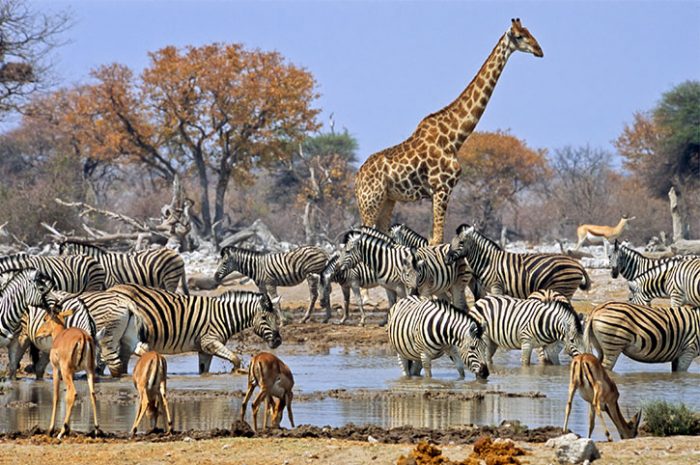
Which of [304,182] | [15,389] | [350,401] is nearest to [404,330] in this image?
[350,401]

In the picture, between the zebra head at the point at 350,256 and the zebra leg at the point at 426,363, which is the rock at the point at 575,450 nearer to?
the zebra leg at the point at 426,363

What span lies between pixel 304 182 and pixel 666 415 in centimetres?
4469

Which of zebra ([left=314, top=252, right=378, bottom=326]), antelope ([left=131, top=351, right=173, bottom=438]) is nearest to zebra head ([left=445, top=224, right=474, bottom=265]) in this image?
zebra ([left=314, top=252, right=378, bottom=326])

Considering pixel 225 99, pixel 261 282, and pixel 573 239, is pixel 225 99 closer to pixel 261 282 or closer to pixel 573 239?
pixel 573 239

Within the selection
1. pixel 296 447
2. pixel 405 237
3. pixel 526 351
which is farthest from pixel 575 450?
pixel 405 237

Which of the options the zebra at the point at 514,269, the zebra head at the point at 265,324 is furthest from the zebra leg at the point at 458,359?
the zebra at the point at 514,269

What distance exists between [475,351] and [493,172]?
41.7m

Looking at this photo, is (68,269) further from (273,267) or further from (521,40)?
(521,40)

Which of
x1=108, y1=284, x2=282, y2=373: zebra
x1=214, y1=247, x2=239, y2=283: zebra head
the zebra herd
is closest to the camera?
the zebra herd

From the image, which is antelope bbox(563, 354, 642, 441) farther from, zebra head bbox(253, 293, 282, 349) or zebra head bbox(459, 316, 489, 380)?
zebra head bbox(253, 293, 282, 349)

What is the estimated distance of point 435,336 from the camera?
14047mm

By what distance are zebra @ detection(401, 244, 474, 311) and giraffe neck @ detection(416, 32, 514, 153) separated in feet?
11.8

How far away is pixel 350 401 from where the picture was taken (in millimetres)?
12695

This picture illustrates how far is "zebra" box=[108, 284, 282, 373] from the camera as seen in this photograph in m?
14.6
